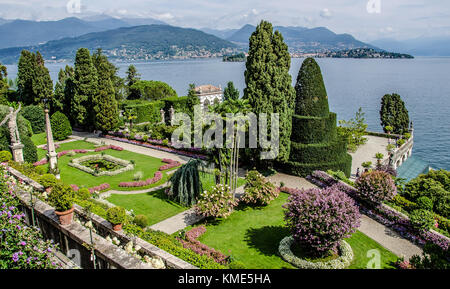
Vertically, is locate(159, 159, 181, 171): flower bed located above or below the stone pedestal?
below

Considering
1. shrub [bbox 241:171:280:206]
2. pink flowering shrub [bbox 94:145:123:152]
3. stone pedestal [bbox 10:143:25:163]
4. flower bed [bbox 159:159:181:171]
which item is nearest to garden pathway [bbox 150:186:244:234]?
shrub [bbox 241:171:280:206]

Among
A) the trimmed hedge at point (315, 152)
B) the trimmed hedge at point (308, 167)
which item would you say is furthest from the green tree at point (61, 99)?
the trimmed hedge at point (315, 152)

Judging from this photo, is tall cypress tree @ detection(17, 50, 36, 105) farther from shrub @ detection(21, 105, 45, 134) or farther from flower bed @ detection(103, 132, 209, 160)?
flower bed @ detection(103, 132, 209, 160)

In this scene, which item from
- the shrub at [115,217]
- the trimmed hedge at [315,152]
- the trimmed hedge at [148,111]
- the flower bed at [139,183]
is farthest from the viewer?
the trimmed hedge at [148,111]

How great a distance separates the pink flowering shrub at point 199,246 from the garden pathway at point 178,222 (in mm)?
1074

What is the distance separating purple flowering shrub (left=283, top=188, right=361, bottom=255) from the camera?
1170 centimetres

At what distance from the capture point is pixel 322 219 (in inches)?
461

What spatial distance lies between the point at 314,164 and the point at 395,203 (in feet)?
20.3

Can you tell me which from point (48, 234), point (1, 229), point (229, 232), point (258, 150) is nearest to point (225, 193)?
point (229, 232)

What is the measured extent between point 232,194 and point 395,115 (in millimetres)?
30762

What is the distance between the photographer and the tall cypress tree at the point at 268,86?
22172 millimetres

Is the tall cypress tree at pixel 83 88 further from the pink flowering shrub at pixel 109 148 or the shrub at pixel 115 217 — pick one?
the shrub at pixel 115 217

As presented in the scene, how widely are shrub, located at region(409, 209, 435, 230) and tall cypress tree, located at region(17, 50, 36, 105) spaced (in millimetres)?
43548
